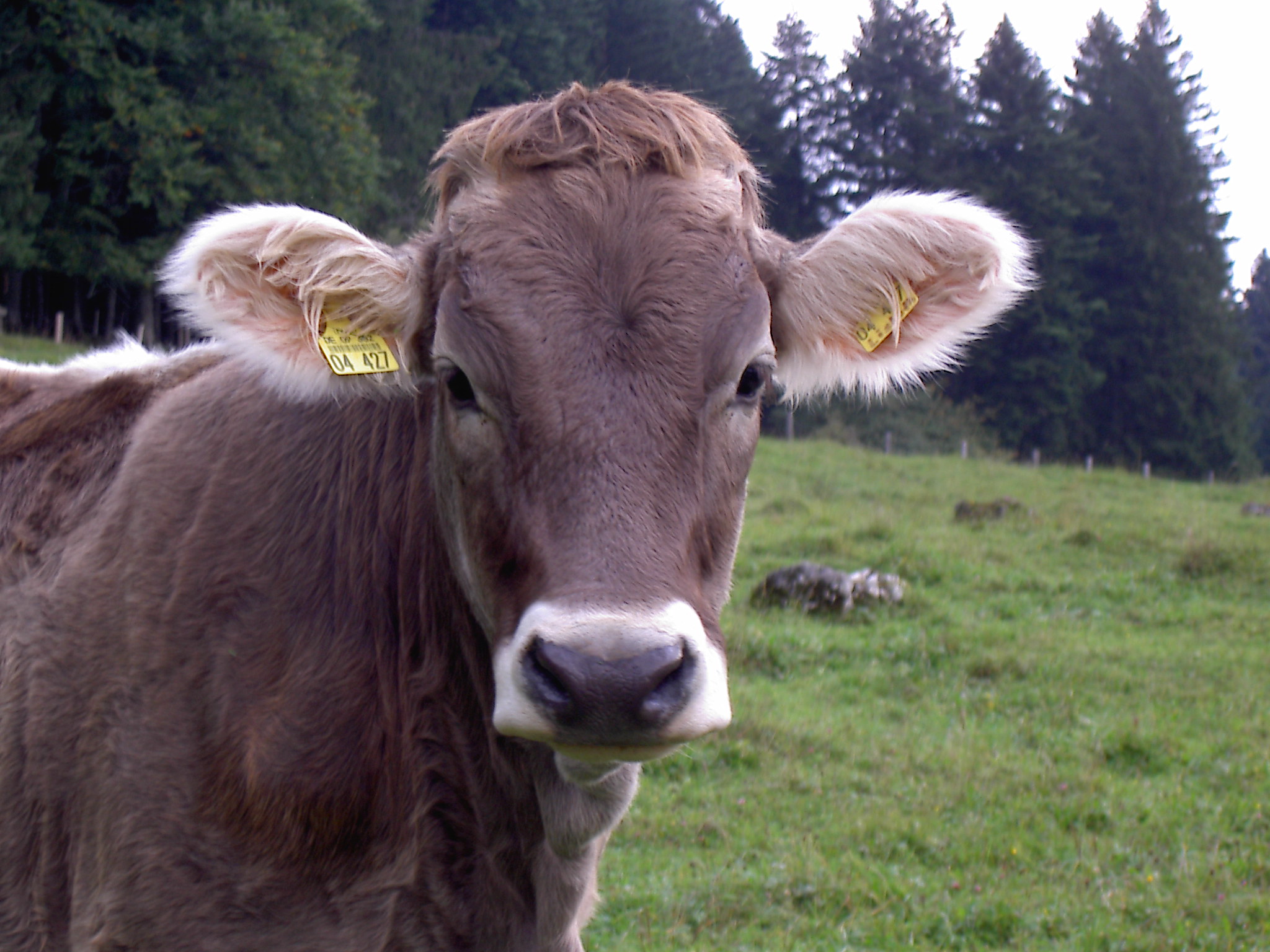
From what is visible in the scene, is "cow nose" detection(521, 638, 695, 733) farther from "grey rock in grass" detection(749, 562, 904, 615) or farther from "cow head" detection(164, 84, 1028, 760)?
"grey rock in grass" detection(749, 562, 904, 615)

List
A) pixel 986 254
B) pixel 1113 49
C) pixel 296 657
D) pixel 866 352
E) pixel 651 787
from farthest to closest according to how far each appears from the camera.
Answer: pixel 1113 49
pixel 651 787
pixel 866 352
pixel 986 254
pixel 296 657

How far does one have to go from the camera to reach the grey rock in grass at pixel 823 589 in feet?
31.0

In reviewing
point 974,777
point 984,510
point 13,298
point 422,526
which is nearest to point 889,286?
point 422,526

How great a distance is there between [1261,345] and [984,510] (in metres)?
74.1

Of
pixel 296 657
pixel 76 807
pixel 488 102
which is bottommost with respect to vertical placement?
pixel 76 807

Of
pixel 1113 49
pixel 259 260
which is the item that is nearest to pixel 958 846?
pixel 259 260

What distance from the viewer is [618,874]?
524 cm

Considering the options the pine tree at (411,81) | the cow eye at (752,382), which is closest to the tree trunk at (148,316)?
the pine tree at (411,81)

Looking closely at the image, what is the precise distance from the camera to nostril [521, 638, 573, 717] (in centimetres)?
201

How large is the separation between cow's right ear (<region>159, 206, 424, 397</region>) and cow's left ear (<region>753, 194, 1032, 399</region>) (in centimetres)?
98

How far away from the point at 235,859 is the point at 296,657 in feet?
1.59

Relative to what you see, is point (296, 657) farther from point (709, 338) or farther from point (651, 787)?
point (651, 787)

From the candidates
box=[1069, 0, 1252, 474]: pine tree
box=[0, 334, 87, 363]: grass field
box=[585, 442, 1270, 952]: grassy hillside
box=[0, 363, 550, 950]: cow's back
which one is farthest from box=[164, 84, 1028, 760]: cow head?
box=[1069, 0, 1252, 474]: pine tree

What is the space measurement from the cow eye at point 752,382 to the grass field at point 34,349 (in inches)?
751
